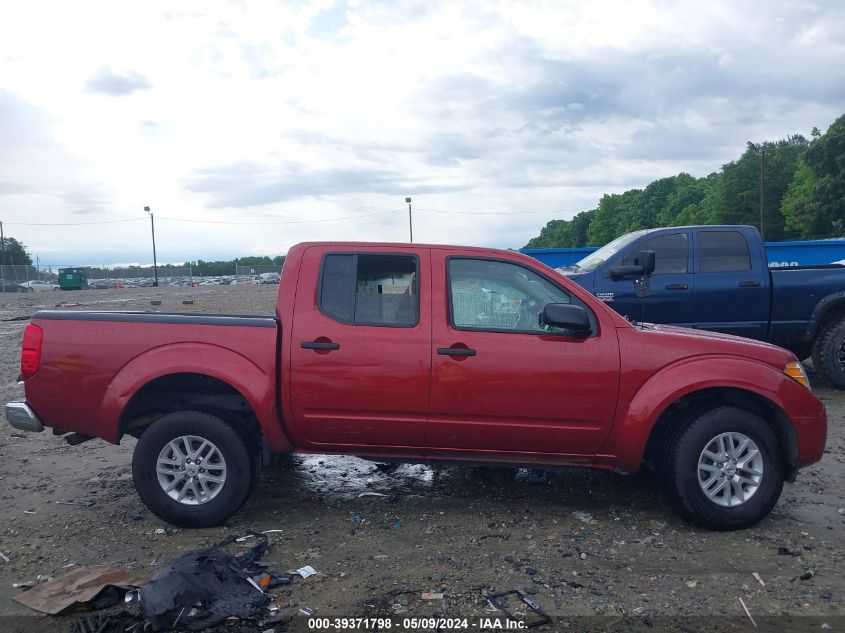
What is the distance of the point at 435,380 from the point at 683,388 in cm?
161

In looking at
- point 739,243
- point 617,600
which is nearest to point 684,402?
point 617,600

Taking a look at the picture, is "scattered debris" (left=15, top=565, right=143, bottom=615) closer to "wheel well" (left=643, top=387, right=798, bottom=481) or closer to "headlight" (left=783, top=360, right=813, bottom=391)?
"wheel well" (left=643, top=387, right=798, bottom=481)

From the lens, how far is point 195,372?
4637mm

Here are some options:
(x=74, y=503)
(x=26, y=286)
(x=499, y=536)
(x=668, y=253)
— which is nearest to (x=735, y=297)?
(x=668, y=253)

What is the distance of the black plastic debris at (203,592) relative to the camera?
3449 mm

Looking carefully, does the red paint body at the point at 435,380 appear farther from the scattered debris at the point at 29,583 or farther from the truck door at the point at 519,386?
the scattered debris at the point at 29,583

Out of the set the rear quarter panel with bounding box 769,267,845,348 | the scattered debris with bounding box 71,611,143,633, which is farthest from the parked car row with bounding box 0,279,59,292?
the scattered debris with bounding box 71,611,143,633

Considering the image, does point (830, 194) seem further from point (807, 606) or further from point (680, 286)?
point (807, 606)

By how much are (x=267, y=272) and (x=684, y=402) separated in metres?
67.4

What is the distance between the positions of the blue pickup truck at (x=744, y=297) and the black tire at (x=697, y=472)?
392cm

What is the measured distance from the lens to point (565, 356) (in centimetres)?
Answer: 461

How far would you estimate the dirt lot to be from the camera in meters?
3.66

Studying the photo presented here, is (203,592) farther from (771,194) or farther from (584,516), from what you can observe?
(771,194)

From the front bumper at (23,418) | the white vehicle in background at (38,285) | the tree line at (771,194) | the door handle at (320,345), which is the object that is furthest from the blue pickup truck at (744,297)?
the white vehicle in background at (38,285)
